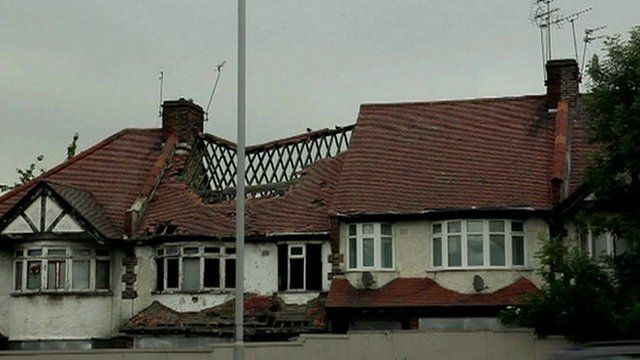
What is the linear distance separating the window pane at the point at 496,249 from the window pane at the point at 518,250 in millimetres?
350

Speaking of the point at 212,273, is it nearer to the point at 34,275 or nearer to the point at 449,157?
the point at 34,275

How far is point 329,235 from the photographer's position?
39062 millimetres

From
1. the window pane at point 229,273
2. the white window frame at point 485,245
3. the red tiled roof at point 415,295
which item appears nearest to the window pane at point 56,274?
the window pane at point 229,273

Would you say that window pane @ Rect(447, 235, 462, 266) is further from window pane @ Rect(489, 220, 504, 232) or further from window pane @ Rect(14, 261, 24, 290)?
window pane @ Rect(14, 261, 24, 290)

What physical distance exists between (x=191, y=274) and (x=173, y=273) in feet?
2.00

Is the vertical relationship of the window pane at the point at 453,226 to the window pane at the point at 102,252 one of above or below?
above

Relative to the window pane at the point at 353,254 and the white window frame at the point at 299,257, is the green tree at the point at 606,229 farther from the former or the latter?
the white window frame at the point at 299,257

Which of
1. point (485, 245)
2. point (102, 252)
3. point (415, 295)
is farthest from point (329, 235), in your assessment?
point (102, 252)

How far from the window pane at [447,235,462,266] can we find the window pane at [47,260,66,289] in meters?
12.4

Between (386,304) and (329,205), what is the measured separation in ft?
16.8

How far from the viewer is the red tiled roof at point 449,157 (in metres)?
37.8

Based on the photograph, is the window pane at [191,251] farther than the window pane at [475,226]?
Yes

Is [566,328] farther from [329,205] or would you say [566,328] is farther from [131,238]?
[131,238]

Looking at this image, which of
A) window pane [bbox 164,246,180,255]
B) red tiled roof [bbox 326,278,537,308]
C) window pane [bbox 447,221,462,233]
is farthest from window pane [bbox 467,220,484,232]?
window pane [bbox 164,246,180,255]
